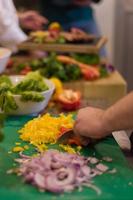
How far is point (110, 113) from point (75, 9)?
1.81 meters

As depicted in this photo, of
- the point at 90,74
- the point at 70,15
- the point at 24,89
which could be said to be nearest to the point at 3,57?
the point at 24,89

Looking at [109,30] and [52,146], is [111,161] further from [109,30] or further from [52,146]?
[109,30]

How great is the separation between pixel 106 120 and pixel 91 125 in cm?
5

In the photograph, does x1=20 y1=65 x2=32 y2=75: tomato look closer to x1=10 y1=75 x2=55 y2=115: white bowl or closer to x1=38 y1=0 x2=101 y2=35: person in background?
x1=10 y1=75 x2=55 y2=115: white bowl

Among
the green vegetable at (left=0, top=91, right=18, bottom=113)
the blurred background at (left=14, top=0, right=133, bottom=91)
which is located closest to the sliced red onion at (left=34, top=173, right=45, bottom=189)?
the green vegetable at (left=0, top=91, right=18, bottom=113)

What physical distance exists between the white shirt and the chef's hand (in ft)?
1.88

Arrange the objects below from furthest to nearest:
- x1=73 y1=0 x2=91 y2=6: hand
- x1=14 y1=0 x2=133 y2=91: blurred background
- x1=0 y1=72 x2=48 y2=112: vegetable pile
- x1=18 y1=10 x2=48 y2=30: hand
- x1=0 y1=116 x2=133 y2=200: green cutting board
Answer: x1=14 y1=0 x2=133 y2=91: blurred background → x1=73 y1=0 x2=91 y2=6: hand → x1=18 y1=10 x2=48 y2=30: hand → x1=0 y1=72 x2=48 y2=112: vegetable pile → x1=0 y1=116 x2=133 y2=200: green cutting board

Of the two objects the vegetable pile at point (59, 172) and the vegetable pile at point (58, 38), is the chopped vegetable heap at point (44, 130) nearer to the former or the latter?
the vegetable pile at point (59, 172)

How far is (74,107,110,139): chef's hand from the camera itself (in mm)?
1202

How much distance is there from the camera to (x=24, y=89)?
1545 mm

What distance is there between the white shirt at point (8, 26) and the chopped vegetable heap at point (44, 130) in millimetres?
443

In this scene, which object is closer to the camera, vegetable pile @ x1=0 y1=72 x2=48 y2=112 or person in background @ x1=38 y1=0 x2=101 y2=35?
vegetable pile @ x1=0 y1=72 x2=48 y2=112

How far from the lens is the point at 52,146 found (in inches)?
50.6

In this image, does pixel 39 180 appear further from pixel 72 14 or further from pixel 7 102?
pixel 72 14
